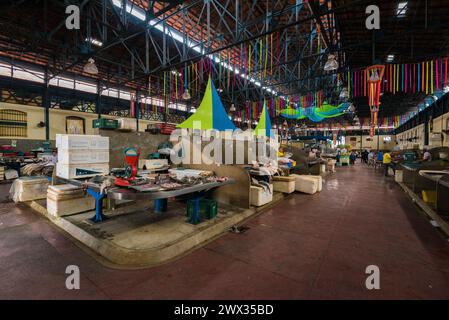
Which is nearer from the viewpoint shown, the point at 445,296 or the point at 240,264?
the point at 445,296

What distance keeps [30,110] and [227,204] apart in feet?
42.2

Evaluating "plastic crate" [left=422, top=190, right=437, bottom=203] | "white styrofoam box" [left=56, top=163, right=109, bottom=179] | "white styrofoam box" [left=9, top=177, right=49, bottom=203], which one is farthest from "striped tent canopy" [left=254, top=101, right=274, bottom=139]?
"white styrofoam box" [left=9, top=177, right=49, bottom=203]

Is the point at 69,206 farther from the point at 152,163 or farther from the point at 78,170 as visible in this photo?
the point at 152,163

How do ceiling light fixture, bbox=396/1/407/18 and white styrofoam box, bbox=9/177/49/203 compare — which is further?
ceiling light fixture, bbox=396/1/407/18

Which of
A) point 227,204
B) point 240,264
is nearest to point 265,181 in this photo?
point 227,204

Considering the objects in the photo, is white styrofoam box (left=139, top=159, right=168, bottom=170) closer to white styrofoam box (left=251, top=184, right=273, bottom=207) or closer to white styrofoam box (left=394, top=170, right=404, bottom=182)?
white styrofoam box (left=251, top=184, right=273, bottom=207)

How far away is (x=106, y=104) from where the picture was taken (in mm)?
14703

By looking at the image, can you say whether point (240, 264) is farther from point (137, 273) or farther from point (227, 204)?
point (227, 204)

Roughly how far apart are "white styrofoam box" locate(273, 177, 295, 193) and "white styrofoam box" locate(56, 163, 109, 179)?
4.29 m

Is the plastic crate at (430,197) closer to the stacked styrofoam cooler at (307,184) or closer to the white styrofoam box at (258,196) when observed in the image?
the stacked styrofoam cooler at (307,184)

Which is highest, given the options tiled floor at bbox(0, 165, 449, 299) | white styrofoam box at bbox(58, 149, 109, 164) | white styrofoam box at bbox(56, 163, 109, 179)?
white styrofoam box at bbox(58, 149, 109, 164)

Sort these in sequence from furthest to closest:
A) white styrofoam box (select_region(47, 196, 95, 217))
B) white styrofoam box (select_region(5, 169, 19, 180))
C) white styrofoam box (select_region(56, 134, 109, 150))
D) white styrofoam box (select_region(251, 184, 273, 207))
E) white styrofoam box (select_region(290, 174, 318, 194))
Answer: white styrofoam box (select_region(5, 169, 19, 180))
white styrofoam box (select_region(290, 174, 318, 194))
white styrofoam box (select_region(251, 184, 273, 207))
white styrofoam box (select_region(47, 196, 95, 217))
white styrofoam box (select_region(56, 134, 109, 150))

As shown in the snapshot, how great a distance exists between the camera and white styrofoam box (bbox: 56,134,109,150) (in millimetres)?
3078

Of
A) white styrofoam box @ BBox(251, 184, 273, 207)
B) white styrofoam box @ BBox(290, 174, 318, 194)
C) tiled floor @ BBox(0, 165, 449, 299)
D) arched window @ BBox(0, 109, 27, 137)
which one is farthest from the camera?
arched window @ BBox(0, 109, 27, 137)
